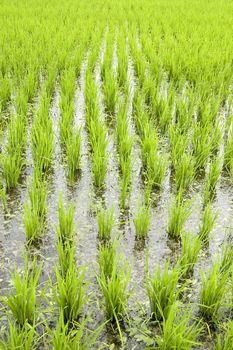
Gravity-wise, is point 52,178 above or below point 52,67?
below

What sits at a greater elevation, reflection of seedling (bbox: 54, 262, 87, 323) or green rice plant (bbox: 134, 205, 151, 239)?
green rice plant (bbox: 134, 205, 151, 239)

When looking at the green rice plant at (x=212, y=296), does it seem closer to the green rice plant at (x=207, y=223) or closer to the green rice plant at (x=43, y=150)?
the green rice plant at (x=207, y=223)

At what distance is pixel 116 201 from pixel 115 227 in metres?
0.28

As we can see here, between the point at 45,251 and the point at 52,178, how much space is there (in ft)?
2.71

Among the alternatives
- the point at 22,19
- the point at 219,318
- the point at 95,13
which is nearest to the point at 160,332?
the point at 219,318

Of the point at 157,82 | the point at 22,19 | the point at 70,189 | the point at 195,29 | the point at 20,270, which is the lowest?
the point at 20,270

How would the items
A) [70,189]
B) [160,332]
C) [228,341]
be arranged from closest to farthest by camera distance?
[228,341] < [160,332] < [70,189]

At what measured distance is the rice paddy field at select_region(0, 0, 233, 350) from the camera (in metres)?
1.80

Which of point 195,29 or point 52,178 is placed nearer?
point 52,178

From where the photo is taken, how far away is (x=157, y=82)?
185 inches

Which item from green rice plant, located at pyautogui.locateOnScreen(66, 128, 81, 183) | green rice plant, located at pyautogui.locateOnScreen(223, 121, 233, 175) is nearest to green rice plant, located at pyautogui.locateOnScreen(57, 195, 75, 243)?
green rice plant, located at pyautogui.locateOnScreen(66, 128, 81, 183)

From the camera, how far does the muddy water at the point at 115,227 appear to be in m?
2.13

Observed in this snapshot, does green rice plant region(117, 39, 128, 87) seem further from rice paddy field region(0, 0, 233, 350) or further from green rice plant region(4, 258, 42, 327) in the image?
green rice plant region(4, 258, 42, 327)

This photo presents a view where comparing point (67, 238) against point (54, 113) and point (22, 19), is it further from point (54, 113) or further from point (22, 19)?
point (22, 19)
